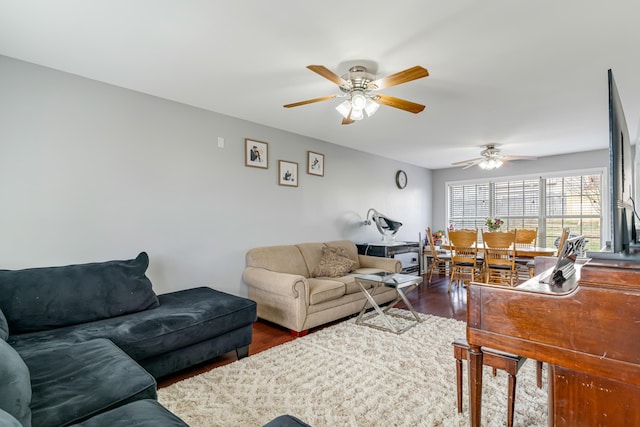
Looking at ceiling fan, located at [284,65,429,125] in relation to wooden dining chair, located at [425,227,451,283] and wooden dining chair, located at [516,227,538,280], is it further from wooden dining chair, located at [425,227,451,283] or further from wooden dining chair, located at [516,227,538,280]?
wooden dining chair, located at [425,227,451,283]

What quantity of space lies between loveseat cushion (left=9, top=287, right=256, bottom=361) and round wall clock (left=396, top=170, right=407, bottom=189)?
14.4ft

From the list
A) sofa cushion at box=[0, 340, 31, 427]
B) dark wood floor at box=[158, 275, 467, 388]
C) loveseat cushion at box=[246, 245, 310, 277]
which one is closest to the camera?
sofa cushion at box=[0, 340, 31, 427]

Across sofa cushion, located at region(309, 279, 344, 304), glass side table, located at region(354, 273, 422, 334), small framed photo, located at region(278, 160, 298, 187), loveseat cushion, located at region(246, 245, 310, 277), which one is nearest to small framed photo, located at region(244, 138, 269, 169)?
small framed photo, located at region(278, 160, 298, 187)

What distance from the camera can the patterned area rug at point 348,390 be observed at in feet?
5.91

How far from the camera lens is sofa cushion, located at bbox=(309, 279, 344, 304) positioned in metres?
3.20

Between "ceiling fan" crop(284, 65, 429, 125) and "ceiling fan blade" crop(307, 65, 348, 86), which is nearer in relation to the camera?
"ceiling fan blade" crop(307, 65, 348, 86)

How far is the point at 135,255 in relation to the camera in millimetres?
2873

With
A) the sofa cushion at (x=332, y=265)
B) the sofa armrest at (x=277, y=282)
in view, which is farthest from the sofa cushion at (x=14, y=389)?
the sofa cushion at (x=332, y=265)

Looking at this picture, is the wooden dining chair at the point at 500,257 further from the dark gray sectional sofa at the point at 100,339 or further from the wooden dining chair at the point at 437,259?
the dark gray sectional sofa at the point at 100,339

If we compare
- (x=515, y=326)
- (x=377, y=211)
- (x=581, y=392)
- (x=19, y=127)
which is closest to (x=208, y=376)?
(x=515, y=326)

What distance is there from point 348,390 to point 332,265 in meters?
2.02

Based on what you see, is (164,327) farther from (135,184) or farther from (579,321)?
(579,321)

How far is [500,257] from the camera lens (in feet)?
15.4

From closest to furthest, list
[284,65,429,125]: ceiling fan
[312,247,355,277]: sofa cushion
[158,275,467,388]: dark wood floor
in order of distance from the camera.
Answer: [284,65,429,125]: ceiling fan
[158,275,467,388]: dark wood floor
[312,247,355,277]: sofa cushion
